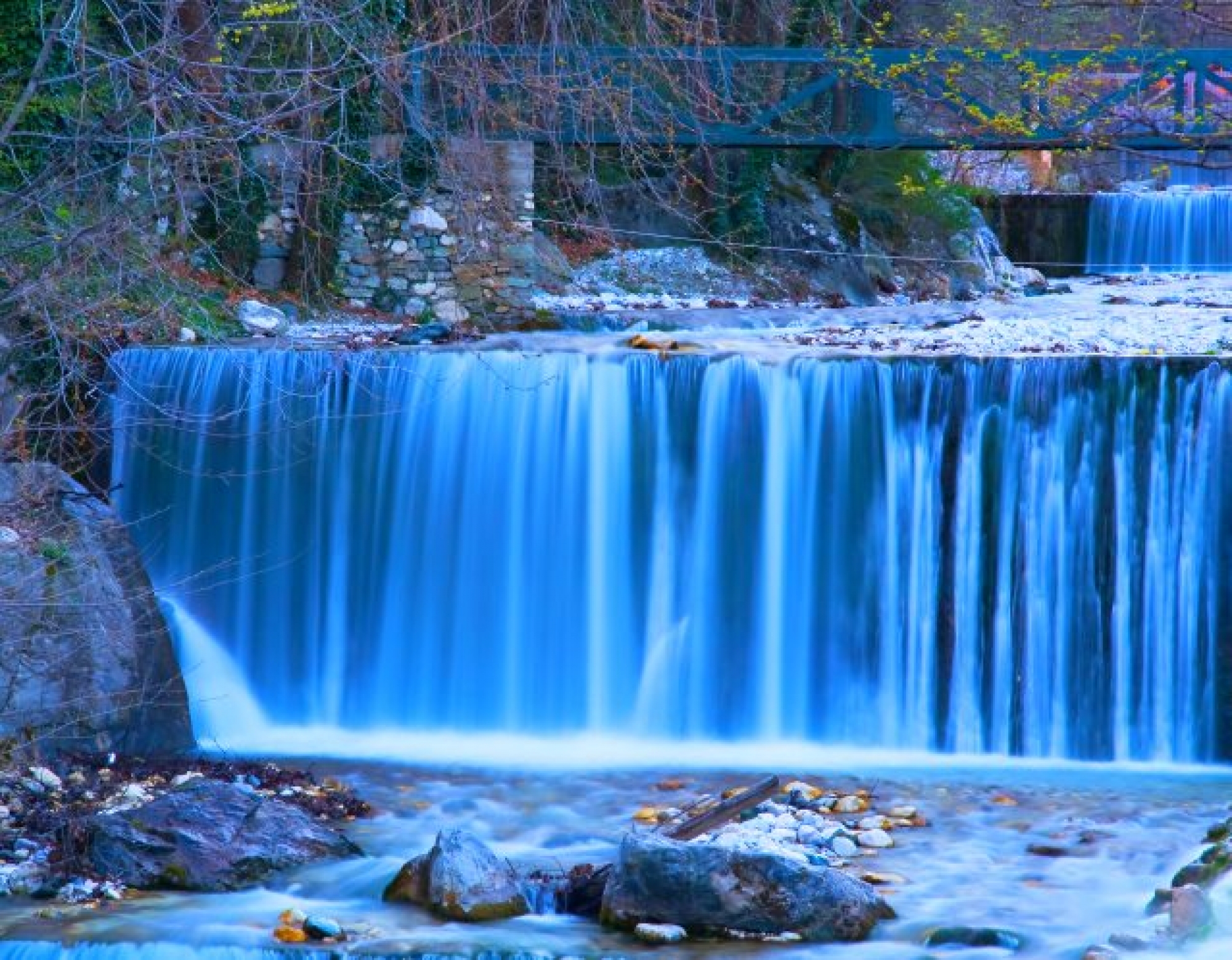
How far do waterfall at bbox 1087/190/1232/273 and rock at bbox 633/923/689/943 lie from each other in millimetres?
16347

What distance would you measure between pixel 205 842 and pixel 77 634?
90.8 inches

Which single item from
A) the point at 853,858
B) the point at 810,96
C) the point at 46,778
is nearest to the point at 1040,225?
the point at 810,96

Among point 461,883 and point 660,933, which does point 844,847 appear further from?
point 461,883

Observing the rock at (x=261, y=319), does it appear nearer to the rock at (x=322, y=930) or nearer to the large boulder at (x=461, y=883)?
the large boulder at (x=461, y=883)

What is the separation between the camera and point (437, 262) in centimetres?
1477

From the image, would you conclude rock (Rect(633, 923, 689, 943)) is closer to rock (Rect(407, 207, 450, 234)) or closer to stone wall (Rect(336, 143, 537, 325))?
stone wall (Rect(336, 143, 537, 325))

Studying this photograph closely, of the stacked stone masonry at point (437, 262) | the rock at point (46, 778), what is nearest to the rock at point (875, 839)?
the rock at point (46, 778)

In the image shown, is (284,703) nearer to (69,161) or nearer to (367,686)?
(367,686)

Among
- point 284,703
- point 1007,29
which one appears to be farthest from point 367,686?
point 1007,29

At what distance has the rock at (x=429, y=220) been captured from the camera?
1473 centimetres

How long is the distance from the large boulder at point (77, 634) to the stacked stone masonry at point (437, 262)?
15.0 feet

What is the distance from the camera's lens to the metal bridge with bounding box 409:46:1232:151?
9.36m

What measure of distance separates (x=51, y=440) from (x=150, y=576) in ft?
3.45

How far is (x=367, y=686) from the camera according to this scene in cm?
1089
